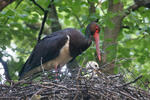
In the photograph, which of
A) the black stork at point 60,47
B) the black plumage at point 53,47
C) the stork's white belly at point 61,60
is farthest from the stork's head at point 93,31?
the stork's white belly at point 61,60

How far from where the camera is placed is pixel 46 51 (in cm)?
659

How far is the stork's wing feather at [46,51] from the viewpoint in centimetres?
643

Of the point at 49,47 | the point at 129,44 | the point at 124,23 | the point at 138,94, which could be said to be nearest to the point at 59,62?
the point at 49,47

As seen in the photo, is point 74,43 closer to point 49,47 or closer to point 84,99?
point 49,47

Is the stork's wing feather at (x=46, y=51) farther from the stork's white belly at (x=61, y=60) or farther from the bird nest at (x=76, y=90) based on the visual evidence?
the bird nest at (x=76, y=90)

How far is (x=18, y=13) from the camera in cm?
583

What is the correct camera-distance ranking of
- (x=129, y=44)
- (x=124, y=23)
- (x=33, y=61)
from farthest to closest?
(x=129, y=44), (x=124, y=23), (x=33, y=61)

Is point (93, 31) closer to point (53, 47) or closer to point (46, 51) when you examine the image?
point (53, 47)

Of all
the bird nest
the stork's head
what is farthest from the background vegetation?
the bird nest

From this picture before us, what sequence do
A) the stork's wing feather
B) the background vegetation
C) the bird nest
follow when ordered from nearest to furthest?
the bird nest
the background vegetation
the stork's wing feather

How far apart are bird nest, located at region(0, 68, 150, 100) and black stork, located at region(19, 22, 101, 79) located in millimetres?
1991

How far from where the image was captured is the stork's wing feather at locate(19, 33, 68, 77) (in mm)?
6430

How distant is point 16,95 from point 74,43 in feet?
8.21

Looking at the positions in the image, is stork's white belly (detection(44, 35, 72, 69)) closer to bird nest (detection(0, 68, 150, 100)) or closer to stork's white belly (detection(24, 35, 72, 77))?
stork's white belly (detection(24, 35, 72, 77))
